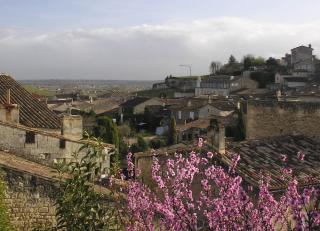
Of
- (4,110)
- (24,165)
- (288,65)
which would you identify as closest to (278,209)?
(24,165)

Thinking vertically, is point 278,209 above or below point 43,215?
above

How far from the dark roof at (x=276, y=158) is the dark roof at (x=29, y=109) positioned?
685 cm

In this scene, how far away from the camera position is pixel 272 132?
20812 mm

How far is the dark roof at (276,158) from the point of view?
14844mm

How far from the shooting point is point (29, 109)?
2075cm

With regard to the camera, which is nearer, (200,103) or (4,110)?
(4,110)

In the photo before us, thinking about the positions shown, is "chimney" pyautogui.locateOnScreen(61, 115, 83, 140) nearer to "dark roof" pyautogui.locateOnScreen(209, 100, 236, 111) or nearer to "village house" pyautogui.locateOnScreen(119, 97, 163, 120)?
"dark roof" pyautogui.locateOnScreen(209, 100, 236, 111)

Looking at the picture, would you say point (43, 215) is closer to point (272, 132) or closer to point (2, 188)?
point (2, 188)

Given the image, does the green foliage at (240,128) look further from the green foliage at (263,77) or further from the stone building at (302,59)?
the stone building at (302,59)

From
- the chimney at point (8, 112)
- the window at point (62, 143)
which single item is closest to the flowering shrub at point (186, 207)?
the window at point (62, 143)

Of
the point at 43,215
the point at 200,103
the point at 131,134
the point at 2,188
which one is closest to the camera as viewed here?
the point at 2,188

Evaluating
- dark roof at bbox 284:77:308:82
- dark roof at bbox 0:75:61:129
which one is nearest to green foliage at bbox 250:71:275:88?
dark roof at bbox 284:77:308:82

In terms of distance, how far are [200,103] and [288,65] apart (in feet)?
180

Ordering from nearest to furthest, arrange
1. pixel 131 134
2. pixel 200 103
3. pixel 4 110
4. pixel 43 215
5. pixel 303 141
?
pixel 43 215 < pixel 4 110 < pixel 303 141 < pixel 131 134 < pixel 200 103
